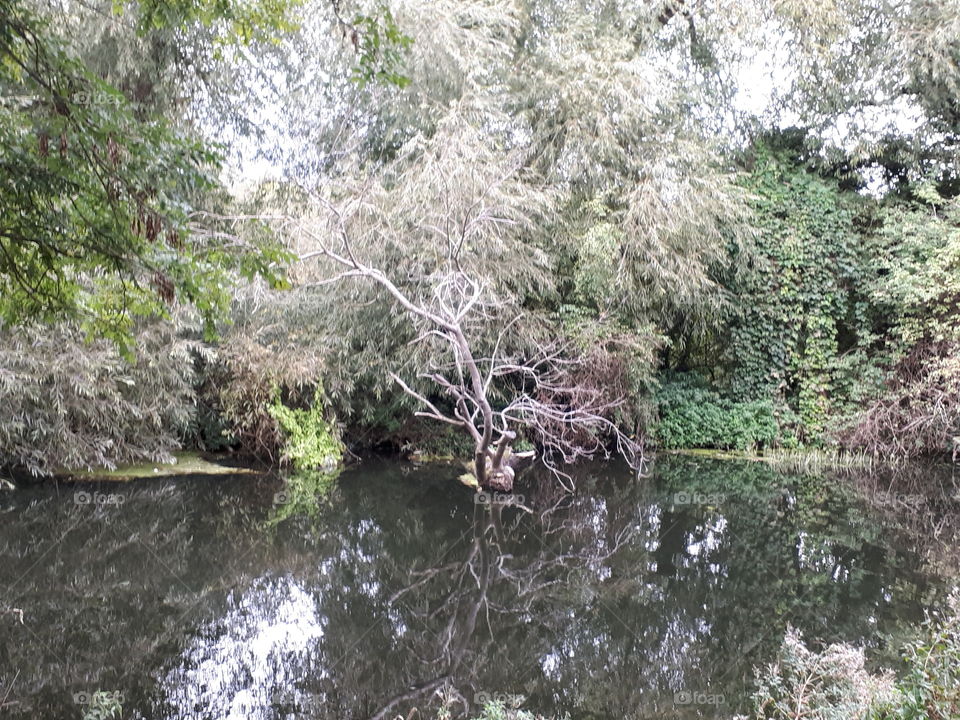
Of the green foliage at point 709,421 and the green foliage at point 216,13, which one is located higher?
the green foliage at point 216,13

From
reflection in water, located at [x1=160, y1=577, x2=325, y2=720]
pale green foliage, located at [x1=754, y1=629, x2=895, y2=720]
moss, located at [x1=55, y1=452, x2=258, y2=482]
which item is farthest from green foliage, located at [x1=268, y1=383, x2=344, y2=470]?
pale green foliage, located at [x1=754, y1=629, x2=895, y2=720]

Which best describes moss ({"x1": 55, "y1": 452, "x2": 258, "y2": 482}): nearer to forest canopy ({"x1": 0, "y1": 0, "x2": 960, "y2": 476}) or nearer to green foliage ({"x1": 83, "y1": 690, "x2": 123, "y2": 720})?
forest canopy ({"x1": 0, "y1": 0, "x2": 960, "y2": 476})

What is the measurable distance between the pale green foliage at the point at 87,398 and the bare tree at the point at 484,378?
2.60 m

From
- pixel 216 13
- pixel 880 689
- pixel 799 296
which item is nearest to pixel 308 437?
pixel 216 13

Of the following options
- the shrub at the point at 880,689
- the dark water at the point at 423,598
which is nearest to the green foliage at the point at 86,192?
the dark water at the point at 423,598

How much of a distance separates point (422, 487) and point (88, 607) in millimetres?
4889

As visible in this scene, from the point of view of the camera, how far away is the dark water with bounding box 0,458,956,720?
3.79m

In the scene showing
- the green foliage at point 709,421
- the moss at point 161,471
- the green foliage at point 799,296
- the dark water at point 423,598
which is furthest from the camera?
the green foliage at point 799,296

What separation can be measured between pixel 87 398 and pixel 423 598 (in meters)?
5.92

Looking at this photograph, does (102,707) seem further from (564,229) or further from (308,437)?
(564,229)

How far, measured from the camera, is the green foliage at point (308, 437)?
10755 millimetres

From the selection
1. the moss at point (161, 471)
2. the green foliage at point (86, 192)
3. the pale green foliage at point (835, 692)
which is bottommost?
the moss at point (161, 471)

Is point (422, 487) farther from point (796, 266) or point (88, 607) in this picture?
point (796, 266)

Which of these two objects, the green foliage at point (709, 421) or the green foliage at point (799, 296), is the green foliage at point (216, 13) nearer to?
the green foliage at point (709, 421)
